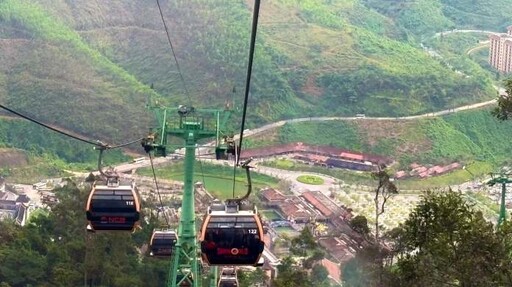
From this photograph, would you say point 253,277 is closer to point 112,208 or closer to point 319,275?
point 319,275

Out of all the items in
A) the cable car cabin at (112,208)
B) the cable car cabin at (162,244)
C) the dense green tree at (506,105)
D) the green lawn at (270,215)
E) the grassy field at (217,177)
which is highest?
the grassy field at (217,177)

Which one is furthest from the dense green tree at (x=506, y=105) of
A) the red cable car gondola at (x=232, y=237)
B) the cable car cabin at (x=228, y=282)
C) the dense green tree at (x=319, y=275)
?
the dense green tree at (x=319, y=275)

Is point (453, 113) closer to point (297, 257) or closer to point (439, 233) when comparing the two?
point (297, 257)

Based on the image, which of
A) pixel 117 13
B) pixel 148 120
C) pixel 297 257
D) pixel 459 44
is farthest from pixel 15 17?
Result: pixel 297 257

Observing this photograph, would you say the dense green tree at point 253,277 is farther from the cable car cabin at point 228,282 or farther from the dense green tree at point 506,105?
the dense green tree at point 506,105

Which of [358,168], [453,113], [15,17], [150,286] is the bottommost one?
[150,286]

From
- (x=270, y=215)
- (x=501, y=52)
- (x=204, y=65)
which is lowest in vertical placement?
(x=270, y=215)

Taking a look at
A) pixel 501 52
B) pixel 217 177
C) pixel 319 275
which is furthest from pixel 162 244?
pixel 501 52
